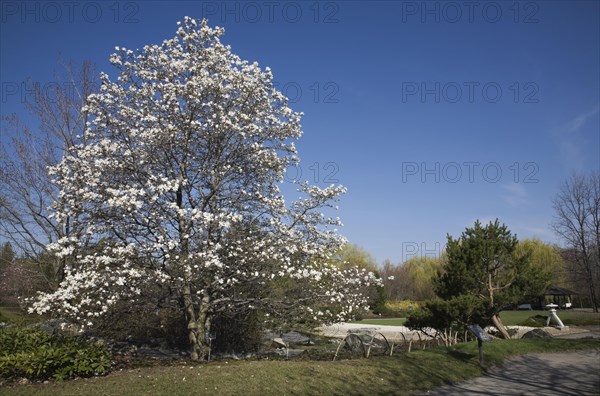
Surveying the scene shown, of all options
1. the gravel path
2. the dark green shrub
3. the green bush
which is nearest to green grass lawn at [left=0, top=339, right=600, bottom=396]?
the green bush

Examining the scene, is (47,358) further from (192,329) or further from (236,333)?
(236,333)

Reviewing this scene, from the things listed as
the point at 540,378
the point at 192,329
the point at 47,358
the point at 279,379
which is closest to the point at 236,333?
the point at 192,329

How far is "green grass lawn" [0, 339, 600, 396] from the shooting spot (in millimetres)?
8969

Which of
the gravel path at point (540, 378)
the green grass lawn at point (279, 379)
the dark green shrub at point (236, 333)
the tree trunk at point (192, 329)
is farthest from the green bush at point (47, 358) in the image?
the gravel path at point (540, 378)

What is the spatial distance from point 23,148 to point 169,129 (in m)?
11.6

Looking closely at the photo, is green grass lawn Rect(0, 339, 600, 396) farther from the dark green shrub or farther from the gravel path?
the dark green shrub

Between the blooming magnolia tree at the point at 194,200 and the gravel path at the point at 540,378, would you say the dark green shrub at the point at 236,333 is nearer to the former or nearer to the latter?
the blooming magnolia tree at the point at 194,200

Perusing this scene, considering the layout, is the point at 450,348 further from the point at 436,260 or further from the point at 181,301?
the point at 436,260

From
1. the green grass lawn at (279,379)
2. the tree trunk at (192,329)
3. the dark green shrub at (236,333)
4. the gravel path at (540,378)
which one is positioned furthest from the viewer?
the dark green shrub at (236,333)

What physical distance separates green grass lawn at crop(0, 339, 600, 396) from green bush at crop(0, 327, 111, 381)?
419mm

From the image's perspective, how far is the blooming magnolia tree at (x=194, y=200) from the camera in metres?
12.1

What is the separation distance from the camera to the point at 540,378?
12047 millimetres

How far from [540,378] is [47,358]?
11837 mm

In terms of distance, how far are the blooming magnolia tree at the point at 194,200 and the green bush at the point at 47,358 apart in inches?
40.6
